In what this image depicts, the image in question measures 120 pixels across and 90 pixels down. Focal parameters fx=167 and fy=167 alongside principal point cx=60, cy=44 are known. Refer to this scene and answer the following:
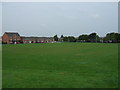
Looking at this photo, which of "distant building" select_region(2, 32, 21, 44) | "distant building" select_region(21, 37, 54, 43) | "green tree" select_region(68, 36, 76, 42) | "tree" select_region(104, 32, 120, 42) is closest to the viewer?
"tree" select_region(104, 32, 120, 42)

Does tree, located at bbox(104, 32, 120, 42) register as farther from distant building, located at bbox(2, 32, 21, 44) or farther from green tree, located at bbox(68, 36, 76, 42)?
distant building, located at bbox(2, 32, 21, 44)

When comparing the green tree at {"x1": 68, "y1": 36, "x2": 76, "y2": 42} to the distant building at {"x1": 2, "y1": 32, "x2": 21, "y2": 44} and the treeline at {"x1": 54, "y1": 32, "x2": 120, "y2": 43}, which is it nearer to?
the treeline at {"x1": 54, "y1": 32, "x2": 120, "y2": 43}

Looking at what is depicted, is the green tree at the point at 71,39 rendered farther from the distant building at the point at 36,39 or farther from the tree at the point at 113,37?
the tree at the point at 113,37

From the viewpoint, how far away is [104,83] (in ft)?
15.8

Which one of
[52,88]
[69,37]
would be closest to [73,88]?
[52,88]

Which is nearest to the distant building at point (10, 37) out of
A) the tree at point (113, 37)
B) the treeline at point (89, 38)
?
the treeline at point (89, 38)

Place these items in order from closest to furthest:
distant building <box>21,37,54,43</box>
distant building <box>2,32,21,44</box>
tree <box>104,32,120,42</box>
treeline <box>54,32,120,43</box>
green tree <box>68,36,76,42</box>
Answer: tree <box>104,32,120,42</box> < distant building <box>2,32,21,44</box> < treeline <box>54,32,120,43</box> < distant building <box>21,37,54,43</box> < green tree <box>68,36,76,42</box>

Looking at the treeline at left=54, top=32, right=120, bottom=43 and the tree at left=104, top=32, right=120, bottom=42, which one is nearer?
the tree at left=104, top=32, right=120, bottom=42

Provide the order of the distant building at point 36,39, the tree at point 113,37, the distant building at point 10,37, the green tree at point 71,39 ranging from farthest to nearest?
1. the green tree at point 71,39
2. the distant building at point 36,39
3. the distant building at point 10,37
4. the tree at point 113,37

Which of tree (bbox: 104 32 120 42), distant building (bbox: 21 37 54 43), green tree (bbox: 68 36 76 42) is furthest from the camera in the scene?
green tree (bbox: 68 36 76 42)

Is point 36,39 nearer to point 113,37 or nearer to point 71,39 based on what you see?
point 71,39

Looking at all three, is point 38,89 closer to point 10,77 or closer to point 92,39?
point 10,77

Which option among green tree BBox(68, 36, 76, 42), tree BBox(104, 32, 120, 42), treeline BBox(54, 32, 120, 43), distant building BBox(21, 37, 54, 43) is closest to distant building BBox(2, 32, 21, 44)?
distant building BBox(21, 37, 54, 43)

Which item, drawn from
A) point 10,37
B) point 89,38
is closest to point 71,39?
point 89,38
